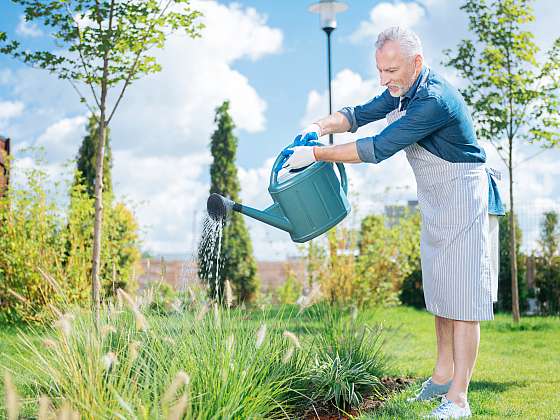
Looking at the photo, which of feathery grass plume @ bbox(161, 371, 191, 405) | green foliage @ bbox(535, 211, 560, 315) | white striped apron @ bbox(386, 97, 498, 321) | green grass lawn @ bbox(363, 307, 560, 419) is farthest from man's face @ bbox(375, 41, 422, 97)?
green foliage @ bbox(535, 211, 560, 315)

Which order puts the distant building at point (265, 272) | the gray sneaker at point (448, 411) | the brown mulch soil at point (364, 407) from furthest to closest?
the distant building at point (265, 272), the brown mulch soil at point (364, 407), the gray sneaker at point (448, 411)

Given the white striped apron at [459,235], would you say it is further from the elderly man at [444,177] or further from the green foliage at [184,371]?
the green foliage at [184,371]

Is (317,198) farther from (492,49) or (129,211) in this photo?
(129,211)

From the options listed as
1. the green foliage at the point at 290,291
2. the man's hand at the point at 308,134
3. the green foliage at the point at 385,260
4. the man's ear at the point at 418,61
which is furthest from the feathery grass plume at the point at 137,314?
the green foliage at the point at 290,291

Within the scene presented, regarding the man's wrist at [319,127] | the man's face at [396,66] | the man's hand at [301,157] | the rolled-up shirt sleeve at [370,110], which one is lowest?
the man's hand at [301,157]

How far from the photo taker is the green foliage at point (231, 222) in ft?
35.9

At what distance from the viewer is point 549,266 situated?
10.3 metres

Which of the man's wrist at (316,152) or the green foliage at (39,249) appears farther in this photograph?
the green foliage at (39,249)

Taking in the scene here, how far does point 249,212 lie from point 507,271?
26.2 ft

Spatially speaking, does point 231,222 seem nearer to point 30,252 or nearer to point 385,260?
point 385,260

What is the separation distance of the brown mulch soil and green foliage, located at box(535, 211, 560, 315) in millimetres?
7004

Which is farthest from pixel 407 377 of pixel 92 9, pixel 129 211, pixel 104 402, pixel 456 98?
pixel 129 211

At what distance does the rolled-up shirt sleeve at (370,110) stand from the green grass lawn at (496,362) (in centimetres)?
114

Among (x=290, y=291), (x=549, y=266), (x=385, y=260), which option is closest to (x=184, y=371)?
(x=385, y=260)
